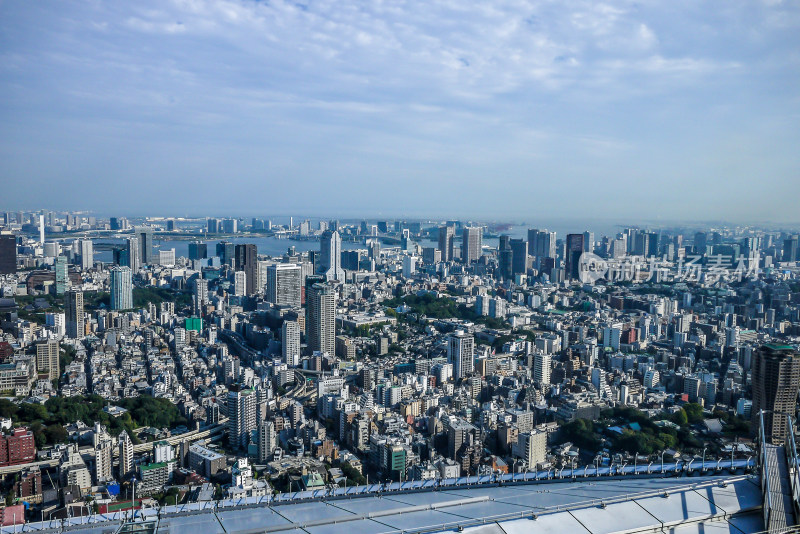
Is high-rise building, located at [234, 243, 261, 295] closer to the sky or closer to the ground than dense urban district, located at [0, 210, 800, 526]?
closer to the sky

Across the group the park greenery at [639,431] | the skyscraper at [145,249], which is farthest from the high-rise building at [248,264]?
the park greenery at [639,431]

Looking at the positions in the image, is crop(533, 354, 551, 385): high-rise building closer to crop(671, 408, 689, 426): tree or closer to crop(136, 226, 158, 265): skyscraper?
crop(671, 408, 689, 426): tree

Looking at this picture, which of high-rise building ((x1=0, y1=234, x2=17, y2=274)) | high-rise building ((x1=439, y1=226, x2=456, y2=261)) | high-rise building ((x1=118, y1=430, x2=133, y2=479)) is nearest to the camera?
high-rise building ((x1=118, y1=430, x2=133, y2=479))

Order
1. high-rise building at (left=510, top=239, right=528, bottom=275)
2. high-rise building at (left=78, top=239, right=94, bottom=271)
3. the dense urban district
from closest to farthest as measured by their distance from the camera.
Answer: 1. the dense urban district
2. high-rise building at (left=78, top=239, right=94, bottom=271)
3. high-rise building at (left=510, top=239, right=528, bottom=275)

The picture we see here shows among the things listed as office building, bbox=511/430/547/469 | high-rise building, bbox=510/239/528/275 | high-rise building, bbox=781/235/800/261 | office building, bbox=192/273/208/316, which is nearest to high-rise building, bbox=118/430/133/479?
office building, bbox=511/430/547/469

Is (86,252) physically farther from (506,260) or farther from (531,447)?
(531,447)
